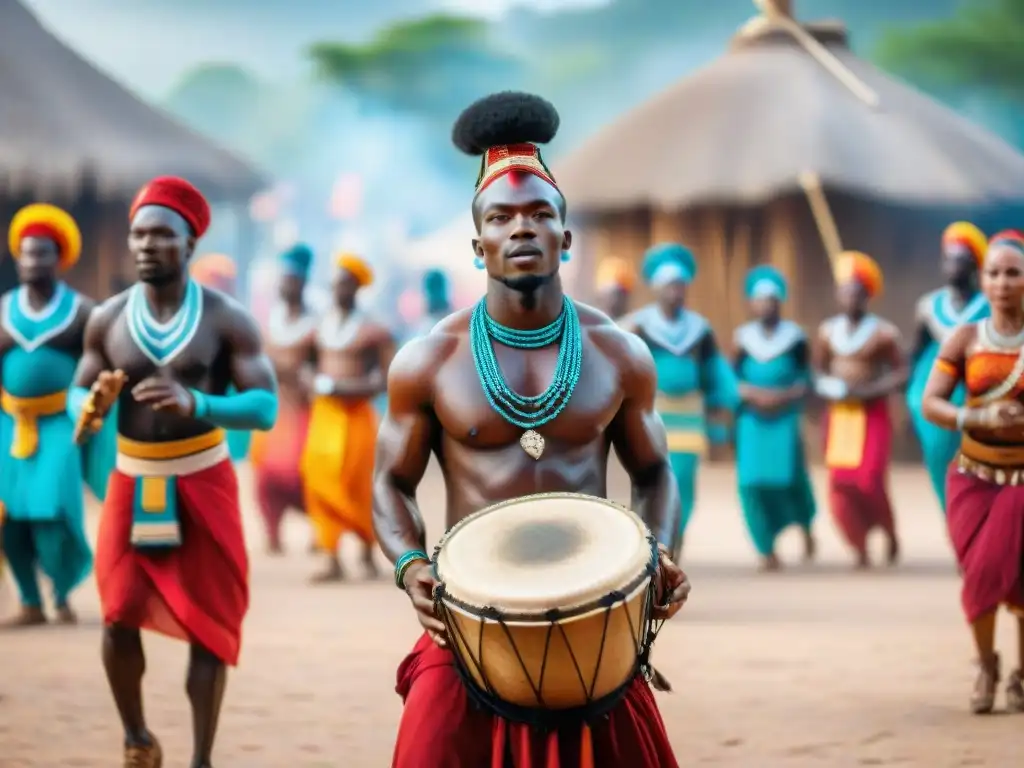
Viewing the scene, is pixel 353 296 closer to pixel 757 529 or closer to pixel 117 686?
pixel 757 529

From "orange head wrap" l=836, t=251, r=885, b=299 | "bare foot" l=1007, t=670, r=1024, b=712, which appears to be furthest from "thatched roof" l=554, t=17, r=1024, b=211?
"bare foot" l=1007, t=670, r=1024, b=712

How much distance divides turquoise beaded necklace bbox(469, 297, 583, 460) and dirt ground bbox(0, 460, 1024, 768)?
2.54 meters

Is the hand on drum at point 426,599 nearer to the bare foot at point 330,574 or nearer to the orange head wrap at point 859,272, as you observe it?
the bare foot at point 330,574

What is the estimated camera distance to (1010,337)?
7.21 metres

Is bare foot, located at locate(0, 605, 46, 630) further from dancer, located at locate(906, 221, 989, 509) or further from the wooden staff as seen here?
dancer, located at locate(906, 221, 989, 509)

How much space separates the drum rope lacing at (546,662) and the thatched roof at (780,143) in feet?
59.1

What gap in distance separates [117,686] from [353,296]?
654 cm

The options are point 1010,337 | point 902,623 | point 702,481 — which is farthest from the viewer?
point 702,481

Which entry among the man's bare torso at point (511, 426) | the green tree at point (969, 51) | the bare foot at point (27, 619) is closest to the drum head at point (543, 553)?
the man's bare torso at point (511, 426)

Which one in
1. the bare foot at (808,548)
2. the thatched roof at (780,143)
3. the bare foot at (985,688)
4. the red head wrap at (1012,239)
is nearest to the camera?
the red head wrap at (1012,239)

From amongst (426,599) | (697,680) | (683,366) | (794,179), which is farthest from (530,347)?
(794,179)

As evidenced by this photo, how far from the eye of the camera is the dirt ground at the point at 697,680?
687 centimetres

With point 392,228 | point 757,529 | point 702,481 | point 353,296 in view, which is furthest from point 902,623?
point 392,228

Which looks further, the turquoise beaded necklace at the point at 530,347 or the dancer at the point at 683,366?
the dancer at the point at 683,366
